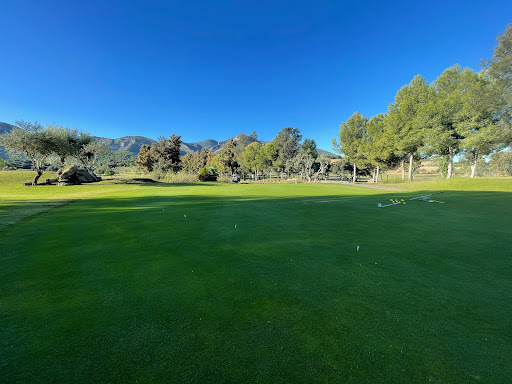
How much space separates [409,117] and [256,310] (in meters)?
39.0

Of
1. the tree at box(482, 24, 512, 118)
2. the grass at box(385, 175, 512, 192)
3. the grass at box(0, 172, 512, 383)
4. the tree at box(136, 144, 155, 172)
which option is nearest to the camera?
the grass at box(0, 172, 512, 383)

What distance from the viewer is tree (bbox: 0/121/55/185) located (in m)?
20.9

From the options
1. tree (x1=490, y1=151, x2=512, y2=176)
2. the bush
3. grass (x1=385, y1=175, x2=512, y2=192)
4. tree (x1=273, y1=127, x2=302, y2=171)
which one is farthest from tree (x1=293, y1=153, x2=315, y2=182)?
tree (x1=490, y1=151, x2=512, y2=176)

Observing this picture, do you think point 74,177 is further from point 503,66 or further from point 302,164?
point 503,66

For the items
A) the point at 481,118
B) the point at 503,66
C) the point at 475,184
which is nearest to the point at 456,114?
the point at 481,118

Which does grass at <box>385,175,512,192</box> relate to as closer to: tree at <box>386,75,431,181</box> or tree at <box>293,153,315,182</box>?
tree at <box>386,75,431,181</box>

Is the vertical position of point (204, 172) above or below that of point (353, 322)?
above

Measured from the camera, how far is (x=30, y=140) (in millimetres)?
21656

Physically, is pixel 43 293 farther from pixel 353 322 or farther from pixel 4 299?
pixel 353 322

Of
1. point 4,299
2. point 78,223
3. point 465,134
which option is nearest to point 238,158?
point 465,134

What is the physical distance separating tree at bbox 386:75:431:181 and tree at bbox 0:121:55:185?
44483 millimetres

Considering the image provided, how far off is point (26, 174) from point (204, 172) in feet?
81.4

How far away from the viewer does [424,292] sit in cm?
294

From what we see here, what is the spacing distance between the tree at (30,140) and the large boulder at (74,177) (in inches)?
86.2
